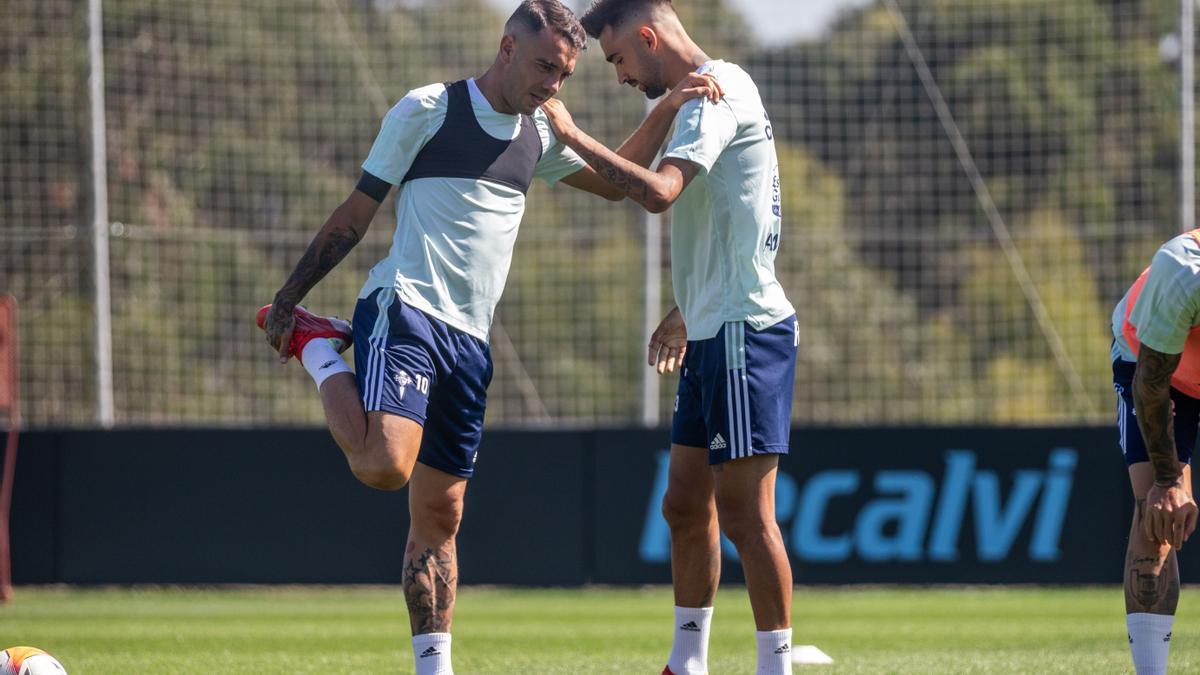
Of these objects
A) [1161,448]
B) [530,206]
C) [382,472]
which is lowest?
[382,472]

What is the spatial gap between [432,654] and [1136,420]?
8.31ft

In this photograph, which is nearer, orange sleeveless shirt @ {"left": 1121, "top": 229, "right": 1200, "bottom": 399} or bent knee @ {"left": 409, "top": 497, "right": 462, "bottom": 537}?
orange sleeveless shirt @ {"left": 1121, "top": 229, "right": 1200, "bottom": 399}

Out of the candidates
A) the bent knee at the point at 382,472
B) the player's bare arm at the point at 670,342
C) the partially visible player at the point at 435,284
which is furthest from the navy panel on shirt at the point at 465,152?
the bent knee at the point at 382,472

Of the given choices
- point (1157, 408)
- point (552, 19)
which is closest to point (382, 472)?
point (552, 19)

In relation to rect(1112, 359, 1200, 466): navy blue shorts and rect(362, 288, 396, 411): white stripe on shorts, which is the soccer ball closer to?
rect(362, 288, 396, 411): white stripe on shorts

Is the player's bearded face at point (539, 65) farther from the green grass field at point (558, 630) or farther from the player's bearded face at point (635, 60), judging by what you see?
the green grass field at point (558, 630)

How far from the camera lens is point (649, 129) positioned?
582cm

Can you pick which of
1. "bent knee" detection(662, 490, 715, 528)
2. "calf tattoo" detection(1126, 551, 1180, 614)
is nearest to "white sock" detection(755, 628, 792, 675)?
"bent knee" detection(662, 490, 715, 528)

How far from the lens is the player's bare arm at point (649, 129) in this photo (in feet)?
17.7

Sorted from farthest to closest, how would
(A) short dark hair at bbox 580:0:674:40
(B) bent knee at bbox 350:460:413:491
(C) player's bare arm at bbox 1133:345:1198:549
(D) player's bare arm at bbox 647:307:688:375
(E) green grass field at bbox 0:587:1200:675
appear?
(E) green grass field at bbox 0:587:1200:675, (D) player's bare arm at bbox 647:307:688:375, (A) short dark hair at bbox 580:0:674:40, (B) bent knee at bbox 350:460:413:491, (C) player's bare arm at bbox 1133:345:1198:549

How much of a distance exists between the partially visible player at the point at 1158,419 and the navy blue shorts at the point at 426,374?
2254 mm

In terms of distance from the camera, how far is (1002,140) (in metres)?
16.5

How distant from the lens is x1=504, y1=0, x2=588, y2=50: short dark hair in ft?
18.2

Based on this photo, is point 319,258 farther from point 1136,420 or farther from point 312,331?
point 1136,420
